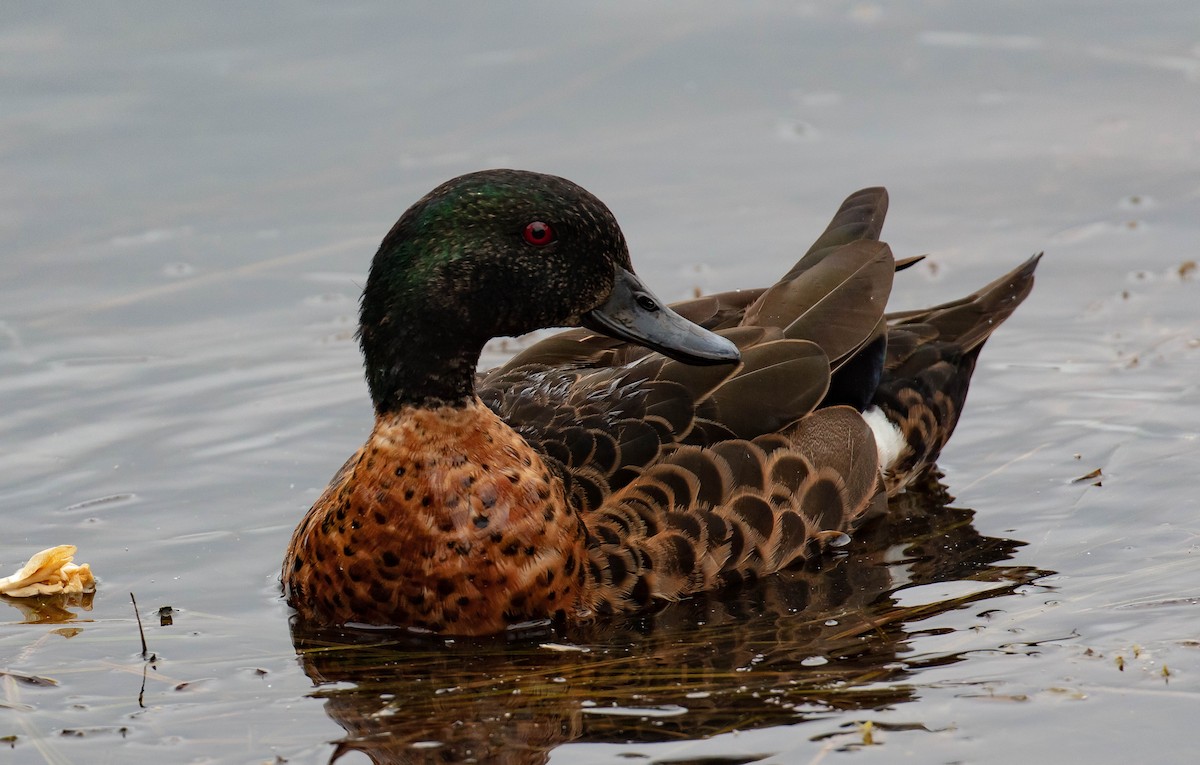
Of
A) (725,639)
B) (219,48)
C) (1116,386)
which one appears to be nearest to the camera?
(725,639)

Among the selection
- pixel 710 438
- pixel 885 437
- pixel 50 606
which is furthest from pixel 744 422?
pixel 50 606

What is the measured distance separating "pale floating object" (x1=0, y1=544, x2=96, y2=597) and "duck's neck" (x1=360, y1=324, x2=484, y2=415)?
1.48 metres

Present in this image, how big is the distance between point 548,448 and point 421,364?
2.08 ft

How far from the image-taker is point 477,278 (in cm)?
625

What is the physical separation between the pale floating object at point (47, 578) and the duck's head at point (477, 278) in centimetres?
144

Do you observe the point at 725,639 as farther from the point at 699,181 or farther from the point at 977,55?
the point at 977,55

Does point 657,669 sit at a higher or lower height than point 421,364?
lower

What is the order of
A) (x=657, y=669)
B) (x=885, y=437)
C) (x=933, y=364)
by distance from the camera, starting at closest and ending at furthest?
1. (x=657, y=669)
2. (x=885, y=437)
3. (x=933, y=364)

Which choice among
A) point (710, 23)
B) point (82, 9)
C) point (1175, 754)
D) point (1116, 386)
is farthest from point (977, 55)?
point (1175, 754)

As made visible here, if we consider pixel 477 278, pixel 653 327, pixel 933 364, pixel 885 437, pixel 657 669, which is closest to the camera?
pixel 657 669

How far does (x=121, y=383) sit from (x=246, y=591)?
2456mm

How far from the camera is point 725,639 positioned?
621 centimetres

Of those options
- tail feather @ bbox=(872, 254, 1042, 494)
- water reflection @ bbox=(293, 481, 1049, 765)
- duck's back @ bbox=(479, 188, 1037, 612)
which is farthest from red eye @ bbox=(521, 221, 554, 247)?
tail feather @ bbox=(872, 254, 1042, 494)

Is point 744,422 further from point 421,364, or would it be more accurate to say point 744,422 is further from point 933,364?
point 933,364
